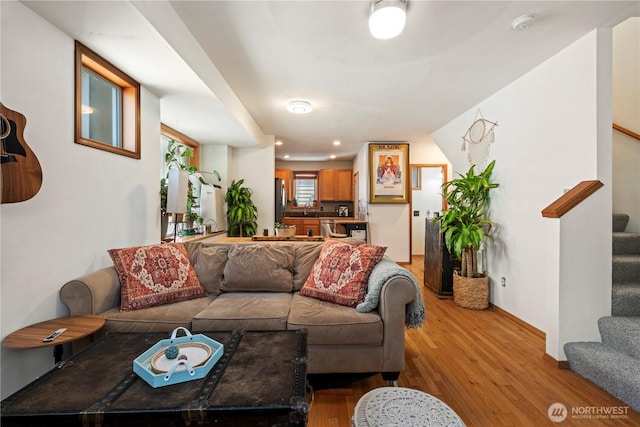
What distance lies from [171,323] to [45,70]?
1.68 metres

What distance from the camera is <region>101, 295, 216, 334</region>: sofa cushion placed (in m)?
1.81

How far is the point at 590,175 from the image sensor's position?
7.29 ft

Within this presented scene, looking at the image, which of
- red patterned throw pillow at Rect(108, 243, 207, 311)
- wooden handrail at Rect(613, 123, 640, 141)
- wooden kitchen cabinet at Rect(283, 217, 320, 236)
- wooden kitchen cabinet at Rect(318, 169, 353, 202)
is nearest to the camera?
red patterned throw pillow at Rect(108, 243, 207, 311)

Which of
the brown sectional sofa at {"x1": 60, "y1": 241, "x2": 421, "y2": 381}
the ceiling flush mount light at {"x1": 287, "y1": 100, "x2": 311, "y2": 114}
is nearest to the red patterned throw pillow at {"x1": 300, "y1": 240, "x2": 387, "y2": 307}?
the brown sectional sofa at {"x1": 60, "y1": 241, "x2": 421, "y2": 381}

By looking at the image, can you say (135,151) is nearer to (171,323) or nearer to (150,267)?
(150,267)

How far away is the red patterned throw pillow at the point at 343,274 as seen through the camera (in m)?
2.10

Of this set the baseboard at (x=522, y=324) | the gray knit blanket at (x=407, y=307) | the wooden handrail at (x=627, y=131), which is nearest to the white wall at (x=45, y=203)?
the gray knit blanket at (x=407, y=307)

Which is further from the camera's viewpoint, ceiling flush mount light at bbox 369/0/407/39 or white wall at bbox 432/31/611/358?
white wall at bbox 432/31/611/358

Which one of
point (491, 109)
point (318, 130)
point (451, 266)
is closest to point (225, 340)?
point (451, 266)

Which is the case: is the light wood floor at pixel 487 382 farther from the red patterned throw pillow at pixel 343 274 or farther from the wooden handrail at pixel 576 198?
the wooden handrail at pixel 576 198

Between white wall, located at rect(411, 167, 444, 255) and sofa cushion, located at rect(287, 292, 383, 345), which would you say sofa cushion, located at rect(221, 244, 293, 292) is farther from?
white wall, located at rect(411, 167, 444, 255)

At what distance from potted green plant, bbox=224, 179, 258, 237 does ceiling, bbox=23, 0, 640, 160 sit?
4.55 feet

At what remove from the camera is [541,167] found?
107 inches

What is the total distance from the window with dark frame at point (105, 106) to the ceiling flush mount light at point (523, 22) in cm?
295
